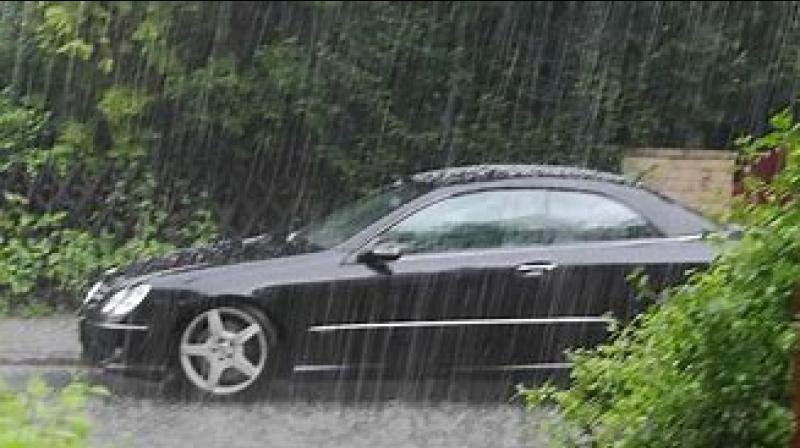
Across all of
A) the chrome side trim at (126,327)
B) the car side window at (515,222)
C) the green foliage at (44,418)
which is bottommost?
the chrome side trim at (126,327)

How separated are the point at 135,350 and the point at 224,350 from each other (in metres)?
0.52

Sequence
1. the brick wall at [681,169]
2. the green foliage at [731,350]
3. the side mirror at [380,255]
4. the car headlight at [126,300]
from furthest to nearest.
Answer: the brick wall at [681,169] → the side mirror at [380,255] → the car headlight at [126,300] → the green foliage at [731,350]

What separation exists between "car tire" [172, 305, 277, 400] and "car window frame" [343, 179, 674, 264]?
2.30ft

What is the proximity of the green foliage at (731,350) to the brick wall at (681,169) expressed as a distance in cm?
901

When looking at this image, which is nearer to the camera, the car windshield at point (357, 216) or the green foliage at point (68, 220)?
the car windshield at point (357, 216)

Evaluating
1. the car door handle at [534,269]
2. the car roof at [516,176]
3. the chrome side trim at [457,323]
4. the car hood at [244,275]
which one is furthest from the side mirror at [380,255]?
the car door handle at [534,269]

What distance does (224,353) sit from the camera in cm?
844

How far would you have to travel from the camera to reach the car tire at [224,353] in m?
8.38

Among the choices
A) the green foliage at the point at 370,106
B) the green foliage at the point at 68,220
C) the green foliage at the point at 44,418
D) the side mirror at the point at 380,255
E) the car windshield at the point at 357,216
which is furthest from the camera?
the green foliage at the point at 370,106

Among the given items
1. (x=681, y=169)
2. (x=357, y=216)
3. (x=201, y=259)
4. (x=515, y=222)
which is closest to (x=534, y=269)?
(x=515, y=222)

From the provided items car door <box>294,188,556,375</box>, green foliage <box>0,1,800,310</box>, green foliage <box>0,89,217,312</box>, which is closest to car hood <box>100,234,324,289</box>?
car door <box>294,188,556,375</box>

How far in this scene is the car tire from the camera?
8.38m

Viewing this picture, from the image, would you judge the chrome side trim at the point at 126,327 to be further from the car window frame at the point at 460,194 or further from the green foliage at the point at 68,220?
the green foliage at the point at 68,220

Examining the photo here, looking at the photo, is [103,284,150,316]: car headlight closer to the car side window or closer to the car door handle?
the car side window
